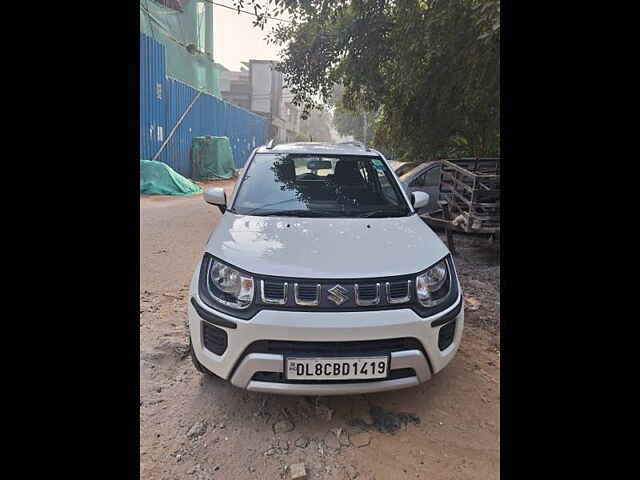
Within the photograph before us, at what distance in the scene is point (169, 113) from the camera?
14.4 meters

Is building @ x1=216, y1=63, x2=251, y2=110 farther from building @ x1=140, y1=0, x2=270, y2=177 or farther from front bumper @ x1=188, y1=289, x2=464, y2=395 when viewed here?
front bumper @ x1=188, y1=289, x2=464, y2=395

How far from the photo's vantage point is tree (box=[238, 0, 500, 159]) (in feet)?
15.7

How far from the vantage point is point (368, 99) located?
9.23m

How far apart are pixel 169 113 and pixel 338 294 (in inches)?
552

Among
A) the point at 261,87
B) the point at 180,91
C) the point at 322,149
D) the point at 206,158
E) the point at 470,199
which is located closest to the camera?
the point at 322,149

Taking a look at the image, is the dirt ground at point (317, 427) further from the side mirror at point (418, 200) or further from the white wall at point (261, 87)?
the white wall at point (261, 87)

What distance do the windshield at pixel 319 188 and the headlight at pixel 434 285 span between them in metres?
0.76

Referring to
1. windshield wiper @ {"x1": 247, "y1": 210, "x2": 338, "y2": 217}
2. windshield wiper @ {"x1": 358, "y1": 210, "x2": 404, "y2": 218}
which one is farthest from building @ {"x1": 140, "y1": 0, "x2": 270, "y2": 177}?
windshield wiper @ {"x1": 358, "y1": 210, "x2": 404, "y2": 218}

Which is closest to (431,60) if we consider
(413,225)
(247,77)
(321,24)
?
(321,24)

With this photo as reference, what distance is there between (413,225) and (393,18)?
514 centimetres

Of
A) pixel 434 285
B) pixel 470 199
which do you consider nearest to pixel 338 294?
pixel 434 285

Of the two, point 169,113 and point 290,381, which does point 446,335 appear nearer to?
point 290,381
